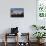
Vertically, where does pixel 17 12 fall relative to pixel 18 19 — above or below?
above

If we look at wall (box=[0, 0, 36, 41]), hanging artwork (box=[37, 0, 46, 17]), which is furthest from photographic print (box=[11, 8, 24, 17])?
hanging artwork (box=[37, 0, 46, 17])

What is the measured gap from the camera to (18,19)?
7.30 m

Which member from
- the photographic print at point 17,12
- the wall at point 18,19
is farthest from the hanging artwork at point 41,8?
the photographic print at point 17,12

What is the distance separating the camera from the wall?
7227mm

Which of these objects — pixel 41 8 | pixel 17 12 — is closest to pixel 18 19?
pixel 17 12

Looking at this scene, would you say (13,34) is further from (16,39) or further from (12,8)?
(12,8)

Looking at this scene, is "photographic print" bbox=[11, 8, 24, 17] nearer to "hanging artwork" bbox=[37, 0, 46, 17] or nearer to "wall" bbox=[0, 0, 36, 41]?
"wall" bbox=[0, 0, 36, 41]

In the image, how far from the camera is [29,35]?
736 cm

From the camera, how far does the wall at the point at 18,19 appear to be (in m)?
7.23

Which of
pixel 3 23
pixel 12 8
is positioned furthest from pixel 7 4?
pixel 3 23

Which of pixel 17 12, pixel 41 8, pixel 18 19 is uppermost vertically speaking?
pixel 41 8

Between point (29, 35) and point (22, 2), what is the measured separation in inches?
60.5

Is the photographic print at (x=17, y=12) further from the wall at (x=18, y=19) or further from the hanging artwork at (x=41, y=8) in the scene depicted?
the hanging artwork at (x=41, y=8)

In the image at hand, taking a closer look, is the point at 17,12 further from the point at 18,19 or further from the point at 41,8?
the point at 41,8
